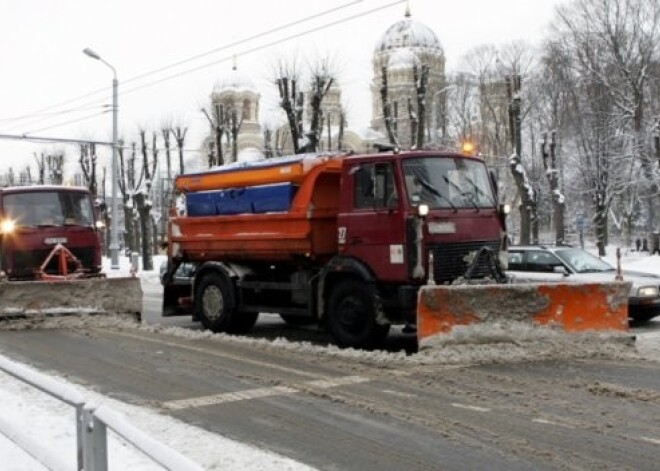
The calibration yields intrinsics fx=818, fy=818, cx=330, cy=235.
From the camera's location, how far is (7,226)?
1536cm

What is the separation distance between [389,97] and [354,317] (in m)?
51.8

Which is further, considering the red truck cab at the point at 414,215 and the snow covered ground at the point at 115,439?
the red truck cab at the point at 414,215

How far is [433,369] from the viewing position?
9219 mm

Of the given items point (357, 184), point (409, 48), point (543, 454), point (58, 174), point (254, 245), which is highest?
point (409, 48)

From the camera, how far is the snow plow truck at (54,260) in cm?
1372

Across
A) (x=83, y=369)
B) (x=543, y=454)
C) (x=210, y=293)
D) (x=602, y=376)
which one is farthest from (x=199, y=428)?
(x=210, y=293)

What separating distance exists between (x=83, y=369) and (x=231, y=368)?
1.81 metres

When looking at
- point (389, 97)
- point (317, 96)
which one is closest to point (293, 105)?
point (317, 96)

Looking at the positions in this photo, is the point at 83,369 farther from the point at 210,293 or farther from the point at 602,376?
the point at 602,376

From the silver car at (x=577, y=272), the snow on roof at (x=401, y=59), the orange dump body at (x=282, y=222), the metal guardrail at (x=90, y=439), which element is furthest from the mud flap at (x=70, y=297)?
the snow on roof at (x=401, y=59)

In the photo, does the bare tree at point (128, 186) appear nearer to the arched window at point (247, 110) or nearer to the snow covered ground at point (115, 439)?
the arched window at point (247, 110)

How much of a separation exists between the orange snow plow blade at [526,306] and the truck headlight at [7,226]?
898 centimetres

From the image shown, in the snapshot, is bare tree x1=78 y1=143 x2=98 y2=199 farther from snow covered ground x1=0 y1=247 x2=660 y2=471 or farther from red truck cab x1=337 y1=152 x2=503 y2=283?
snow covered ground x1=0 y1=247 x2=660 y2=471

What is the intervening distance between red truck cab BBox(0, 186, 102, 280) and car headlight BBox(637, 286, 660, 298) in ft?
33.2
